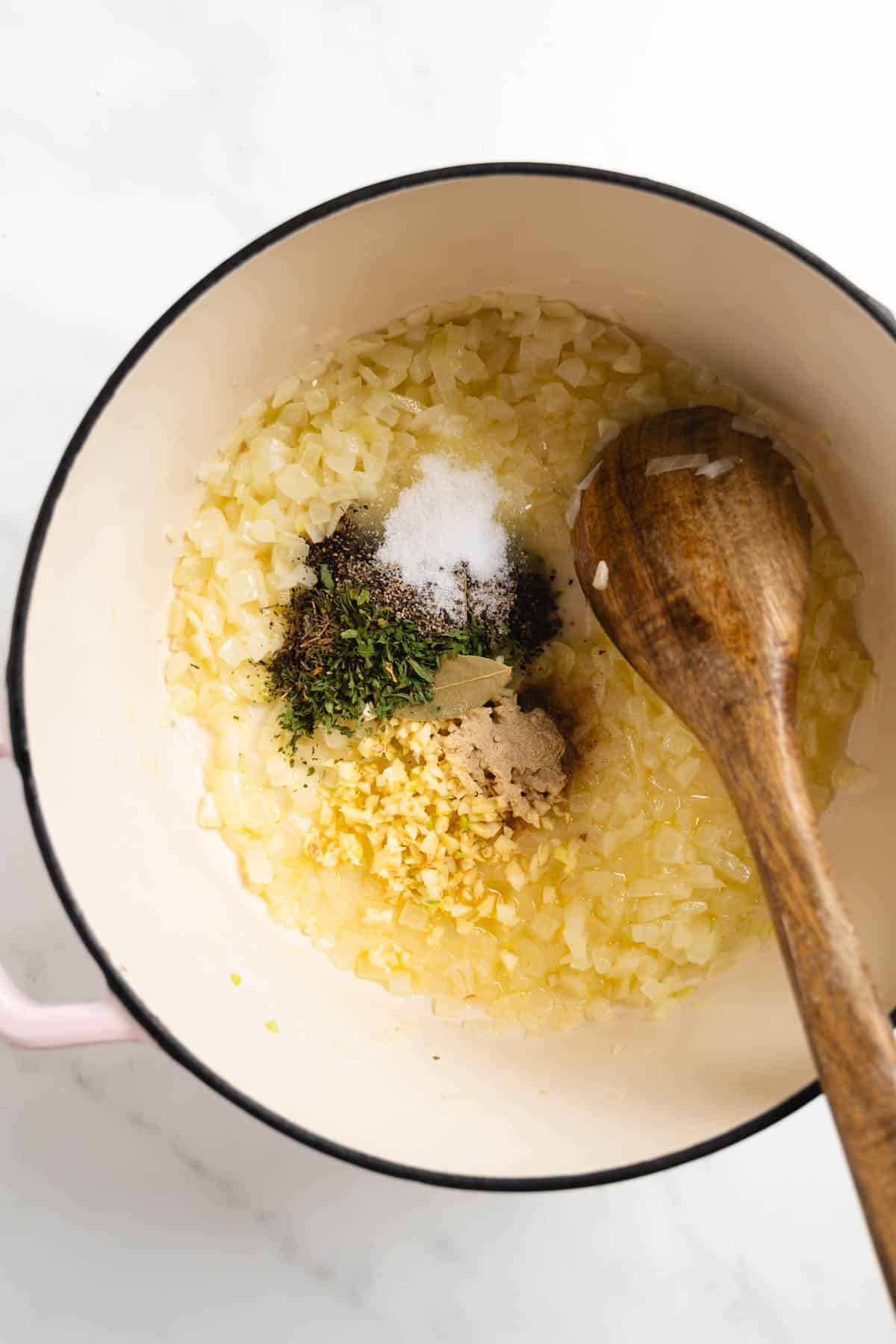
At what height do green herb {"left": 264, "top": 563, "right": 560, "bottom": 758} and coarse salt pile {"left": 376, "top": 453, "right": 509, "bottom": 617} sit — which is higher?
coarse salt pile {"left": 376, "top": 453, "right": 509, "bottom": 617}

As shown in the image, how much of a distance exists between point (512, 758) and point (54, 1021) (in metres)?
0.60

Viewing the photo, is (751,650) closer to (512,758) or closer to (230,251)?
(512,758)

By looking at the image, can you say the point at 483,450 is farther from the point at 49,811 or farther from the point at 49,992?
the point at 49,992

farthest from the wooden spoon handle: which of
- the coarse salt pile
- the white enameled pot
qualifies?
the coarse salt pile

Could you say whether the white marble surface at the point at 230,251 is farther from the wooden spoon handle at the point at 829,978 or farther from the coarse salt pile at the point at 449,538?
the wooden spoon handle at the point at 829,978

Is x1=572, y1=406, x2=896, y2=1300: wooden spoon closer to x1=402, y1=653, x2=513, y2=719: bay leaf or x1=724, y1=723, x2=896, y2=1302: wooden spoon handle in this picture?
x1=724, y1=723, x2=896, y2=1302: wooden spoon handle

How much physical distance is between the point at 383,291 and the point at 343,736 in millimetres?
547

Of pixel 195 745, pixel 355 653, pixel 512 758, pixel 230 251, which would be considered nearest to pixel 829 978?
pixel 512 758

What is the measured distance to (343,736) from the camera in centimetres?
135

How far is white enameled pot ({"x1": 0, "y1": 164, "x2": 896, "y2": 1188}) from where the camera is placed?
104cm

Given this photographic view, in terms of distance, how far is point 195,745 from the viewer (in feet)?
4.55

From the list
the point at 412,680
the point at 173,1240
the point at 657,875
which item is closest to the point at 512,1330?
the point at 173,1240

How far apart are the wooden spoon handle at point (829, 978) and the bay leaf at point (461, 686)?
0.37 metres

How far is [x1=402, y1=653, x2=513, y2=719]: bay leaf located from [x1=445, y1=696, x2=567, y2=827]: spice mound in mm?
22
